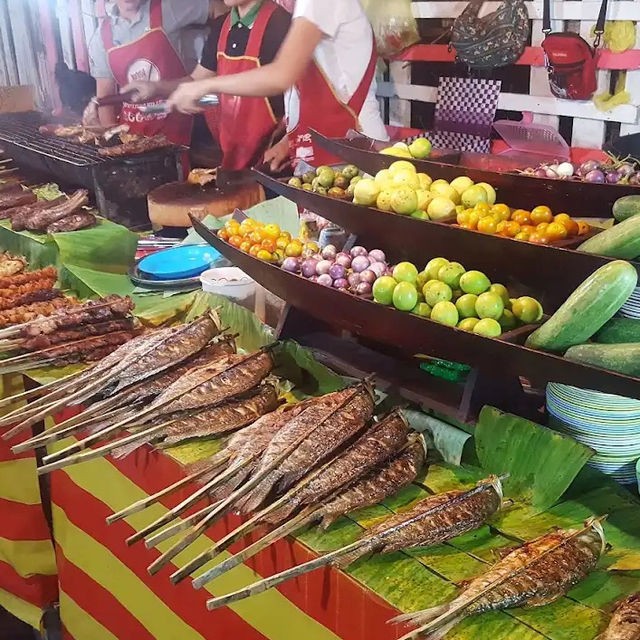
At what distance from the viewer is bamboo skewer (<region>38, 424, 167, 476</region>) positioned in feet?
7.58

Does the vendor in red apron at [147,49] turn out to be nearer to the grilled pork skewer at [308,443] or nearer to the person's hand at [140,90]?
the person's hand at [140,90]

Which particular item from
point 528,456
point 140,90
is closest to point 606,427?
point 528,456

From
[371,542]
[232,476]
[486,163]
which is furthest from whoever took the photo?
[486,163]

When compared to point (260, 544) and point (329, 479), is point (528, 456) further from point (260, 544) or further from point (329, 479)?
point (260, 544)

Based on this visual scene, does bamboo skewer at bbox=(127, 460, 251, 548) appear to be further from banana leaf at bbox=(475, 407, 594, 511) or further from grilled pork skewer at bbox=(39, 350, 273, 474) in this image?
banana leaf at bbox=(475, 407, 594, 511)

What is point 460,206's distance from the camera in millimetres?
2779

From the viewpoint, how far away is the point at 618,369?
1935 millimetres

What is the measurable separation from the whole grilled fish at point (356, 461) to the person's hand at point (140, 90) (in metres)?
4.22

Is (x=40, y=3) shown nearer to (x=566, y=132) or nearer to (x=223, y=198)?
(x=223, y=198)

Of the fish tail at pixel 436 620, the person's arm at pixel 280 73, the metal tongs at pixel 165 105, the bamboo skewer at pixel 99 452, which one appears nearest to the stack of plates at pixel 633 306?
the fish tail at pixel 436 620

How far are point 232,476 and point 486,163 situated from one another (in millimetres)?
1900

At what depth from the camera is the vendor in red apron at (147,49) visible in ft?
17.5

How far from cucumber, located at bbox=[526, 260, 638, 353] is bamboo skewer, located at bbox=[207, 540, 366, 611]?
779 millimetres

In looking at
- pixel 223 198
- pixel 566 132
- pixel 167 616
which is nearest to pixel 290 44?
pixel 223 198
